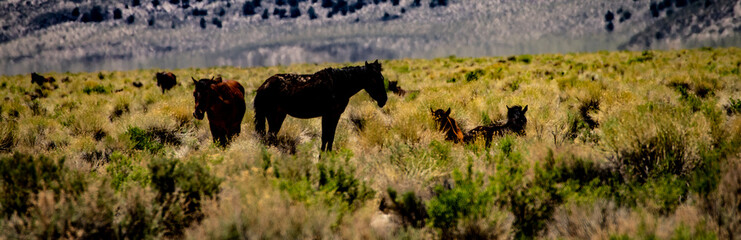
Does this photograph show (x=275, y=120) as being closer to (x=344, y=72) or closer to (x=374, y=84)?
(x=344, y=72)

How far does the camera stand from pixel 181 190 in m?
3.44

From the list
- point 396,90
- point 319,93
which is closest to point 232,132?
point 319,93

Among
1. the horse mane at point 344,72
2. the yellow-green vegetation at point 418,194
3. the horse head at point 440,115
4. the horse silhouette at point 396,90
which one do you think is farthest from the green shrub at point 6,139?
the horse silhouette at point 396,90

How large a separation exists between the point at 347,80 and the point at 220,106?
228 cm

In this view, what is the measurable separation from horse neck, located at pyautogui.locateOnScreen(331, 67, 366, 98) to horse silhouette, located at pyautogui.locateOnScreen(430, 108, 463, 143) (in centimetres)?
194

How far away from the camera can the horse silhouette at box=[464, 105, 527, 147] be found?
659 cm

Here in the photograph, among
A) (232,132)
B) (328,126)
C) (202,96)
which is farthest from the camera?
(232,132)

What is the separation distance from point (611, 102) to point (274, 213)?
9.75 metres

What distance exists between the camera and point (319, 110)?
5.97 meters

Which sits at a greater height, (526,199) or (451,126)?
(526,199)

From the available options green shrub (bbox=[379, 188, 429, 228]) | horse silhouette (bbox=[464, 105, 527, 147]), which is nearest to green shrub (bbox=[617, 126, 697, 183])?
horse silhouette (bbox=[464, 105, 527, 147])

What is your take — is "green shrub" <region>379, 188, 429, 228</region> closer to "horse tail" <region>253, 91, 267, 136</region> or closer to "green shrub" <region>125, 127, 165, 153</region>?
"horse tail" <region>253, 91, 267, 136</region>

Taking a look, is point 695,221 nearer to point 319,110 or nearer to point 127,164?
point 319,110

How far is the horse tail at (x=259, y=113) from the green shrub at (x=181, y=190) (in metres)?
2.48
